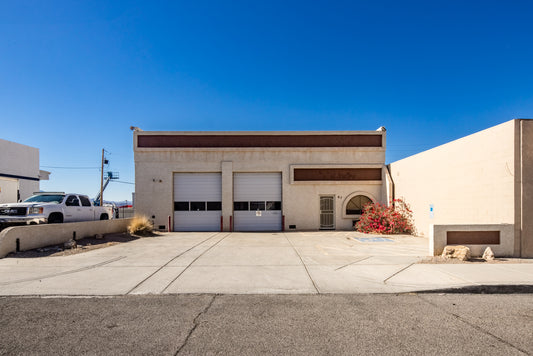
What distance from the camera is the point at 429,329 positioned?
160 inches

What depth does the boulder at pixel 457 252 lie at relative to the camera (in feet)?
26.9

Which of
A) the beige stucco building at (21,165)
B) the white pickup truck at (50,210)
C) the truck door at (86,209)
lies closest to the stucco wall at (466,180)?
the white pickup truck at (50,210)

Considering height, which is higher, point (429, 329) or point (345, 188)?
point (345, 188)

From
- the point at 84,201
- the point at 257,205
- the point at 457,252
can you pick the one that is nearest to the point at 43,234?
→ the point at 84,201

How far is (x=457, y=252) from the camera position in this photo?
8438 mm

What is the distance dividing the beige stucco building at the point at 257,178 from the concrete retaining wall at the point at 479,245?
937cm

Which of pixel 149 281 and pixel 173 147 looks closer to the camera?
pixel 149 281

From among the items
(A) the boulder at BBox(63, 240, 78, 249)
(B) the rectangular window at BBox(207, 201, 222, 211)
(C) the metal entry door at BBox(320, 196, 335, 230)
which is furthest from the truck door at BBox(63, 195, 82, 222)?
(C) the metal entry door at BBox(320, 196, 335, 230)

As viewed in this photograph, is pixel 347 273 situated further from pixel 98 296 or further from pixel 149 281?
pixel 98 296

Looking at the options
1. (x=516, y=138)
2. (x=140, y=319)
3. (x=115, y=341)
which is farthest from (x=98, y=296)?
(x=516, y=138)

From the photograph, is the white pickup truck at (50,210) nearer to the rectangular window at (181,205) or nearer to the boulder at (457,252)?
the rectangular window at (181,205)

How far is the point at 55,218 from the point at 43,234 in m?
1.54

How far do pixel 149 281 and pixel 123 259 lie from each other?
9.82 feet

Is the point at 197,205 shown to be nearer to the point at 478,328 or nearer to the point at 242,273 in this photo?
the point at 242,273
